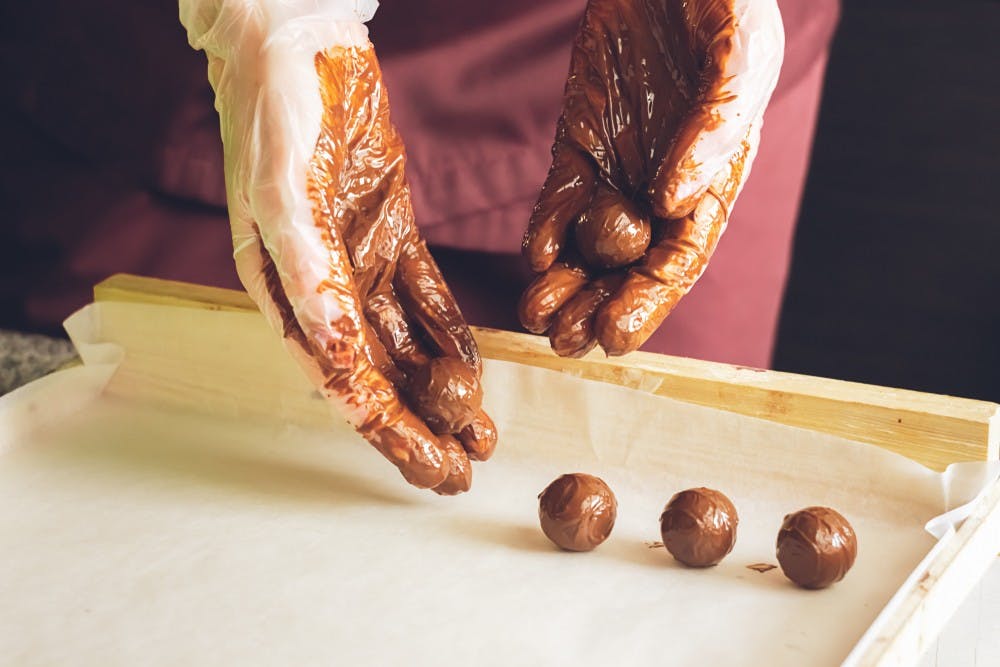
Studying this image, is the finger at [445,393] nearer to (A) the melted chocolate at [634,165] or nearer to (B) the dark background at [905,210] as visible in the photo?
(A) the melted chocolate at [634,165]

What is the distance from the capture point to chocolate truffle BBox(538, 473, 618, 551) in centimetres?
119

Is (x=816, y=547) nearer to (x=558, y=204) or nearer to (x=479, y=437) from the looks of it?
(x=479, y=437)

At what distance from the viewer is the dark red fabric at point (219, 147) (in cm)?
165

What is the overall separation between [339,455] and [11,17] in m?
0.91

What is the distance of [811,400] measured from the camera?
1328mm

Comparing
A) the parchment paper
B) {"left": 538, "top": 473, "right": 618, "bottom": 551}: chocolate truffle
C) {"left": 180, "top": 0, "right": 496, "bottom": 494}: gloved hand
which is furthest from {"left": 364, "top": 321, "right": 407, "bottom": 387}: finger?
{"left": 538, "top": 473, "right": 618, "bottom": 551}: chocolate truffle

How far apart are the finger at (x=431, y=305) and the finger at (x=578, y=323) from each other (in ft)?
0.50

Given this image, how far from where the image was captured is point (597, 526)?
1.21m

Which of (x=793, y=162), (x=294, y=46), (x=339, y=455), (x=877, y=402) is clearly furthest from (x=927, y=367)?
(x=294, y=46)

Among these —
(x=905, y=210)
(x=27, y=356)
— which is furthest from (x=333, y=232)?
(x=905, y=210)

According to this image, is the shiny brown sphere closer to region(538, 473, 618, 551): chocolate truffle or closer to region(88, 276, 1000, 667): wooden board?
region(88, 276, 1000, 667): wooden board

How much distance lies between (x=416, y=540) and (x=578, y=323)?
0.30 metres

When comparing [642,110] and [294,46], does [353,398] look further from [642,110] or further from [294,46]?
[642,110]

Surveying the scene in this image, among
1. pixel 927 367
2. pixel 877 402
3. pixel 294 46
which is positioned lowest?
pixel 927 367
